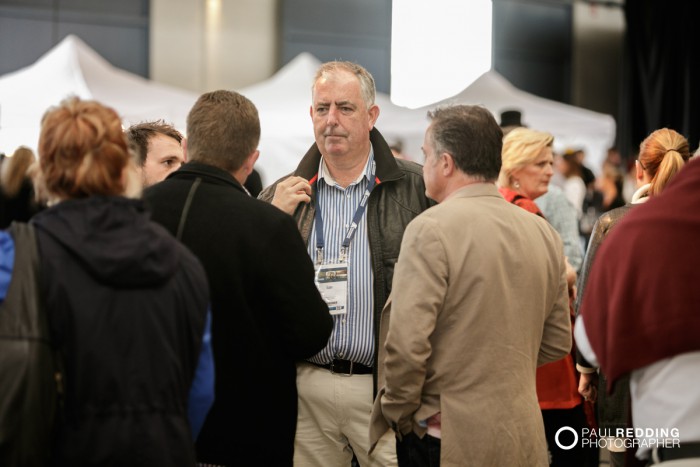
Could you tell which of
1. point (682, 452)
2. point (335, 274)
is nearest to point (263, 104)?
point (335, 274)

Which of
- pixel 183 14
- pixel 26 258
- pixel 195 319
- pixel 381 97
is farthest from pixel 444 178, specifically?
pixel 183 14

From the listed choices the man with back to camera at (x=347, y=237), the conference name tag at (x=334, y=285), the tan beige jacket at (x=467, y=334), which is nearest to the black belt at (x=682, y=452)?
the tan beige jacket at (x=467, y=334)

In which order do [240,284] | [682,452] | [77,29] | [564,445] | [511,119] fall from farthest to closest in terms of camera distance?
[77,29] < [511,119] < [564,445] < [240,284] < [682,452]

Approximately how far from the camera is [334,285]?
2.87 meters

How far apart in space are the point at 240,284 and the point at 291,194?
758 mm

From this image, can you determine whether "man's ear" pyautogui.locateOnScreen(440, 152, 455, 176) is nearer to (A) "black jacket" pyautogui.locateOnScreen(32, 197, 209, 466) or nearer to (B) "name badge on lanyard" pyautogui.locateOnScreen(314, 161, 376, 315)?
(B) "name badge on lanyard" pyautogui.locateOnScreen(314, 161, 376, 315)

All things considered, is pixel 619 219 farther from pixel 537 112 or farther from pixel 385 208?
pixel 537 112

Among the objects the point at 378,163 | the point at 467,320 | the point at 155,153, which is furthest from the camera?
the point at 155,153

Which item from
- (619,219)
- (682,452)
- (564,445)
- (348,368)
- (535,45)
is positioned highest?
(535,45)

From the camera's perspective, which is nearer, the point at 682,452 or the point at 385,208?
the point at 682,452

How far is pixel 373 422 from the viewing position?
2588 mm

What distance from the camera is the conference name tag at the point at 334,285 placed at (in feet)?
9.34

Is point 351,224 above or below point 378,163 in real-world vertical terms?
below

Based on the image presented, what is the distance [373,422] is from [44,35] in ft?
35.6
